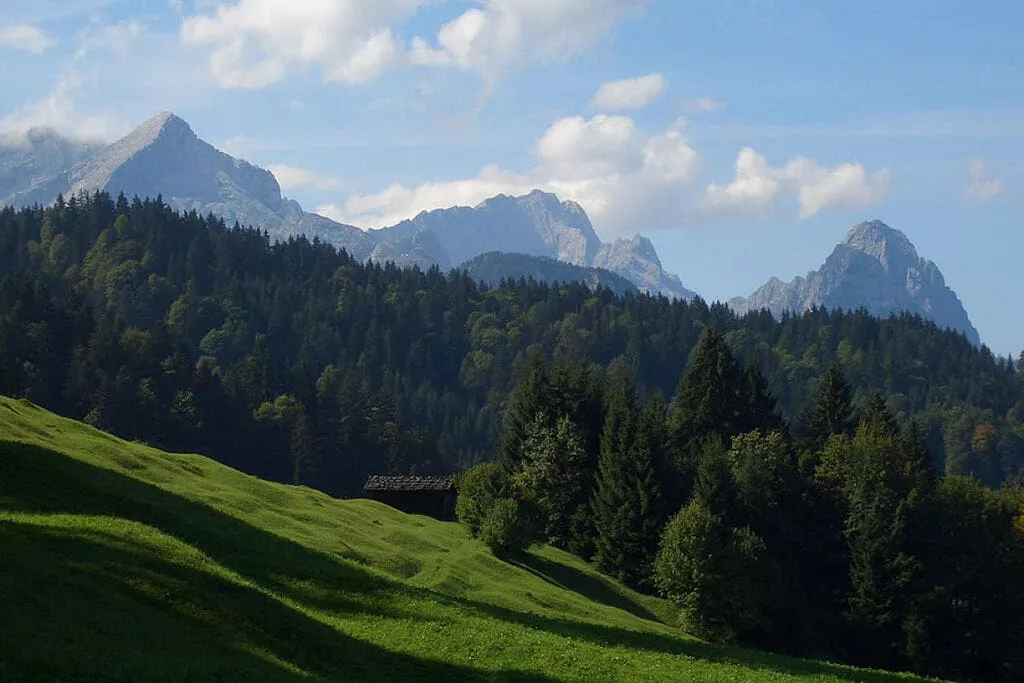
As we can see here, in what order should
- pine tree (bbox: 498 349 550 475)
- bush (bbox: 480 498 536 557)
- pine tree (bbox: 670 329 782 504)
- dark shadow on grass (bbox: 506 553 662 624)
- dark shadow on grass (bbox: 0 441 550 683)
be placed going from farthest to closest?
1. pine tree (bbox: 670 329 782 504)
2. pine tree (bbox: 498 349 550 475)
3. dark shadow on grass (bbox: 506 553 662 624)
4. bush (bbox: 480 498 536 557)
5. dark shadow on grass (bbox: 0 441 550 683)

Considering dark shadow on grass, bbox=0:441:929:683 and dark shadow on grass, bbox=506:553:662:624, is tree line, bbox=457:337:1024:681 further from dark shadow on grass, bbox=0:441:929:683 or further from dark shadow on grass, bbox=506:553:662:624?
dark shadow on grass, bbox=0:441:929:683

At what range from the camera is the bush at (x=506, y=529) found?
2633 inches

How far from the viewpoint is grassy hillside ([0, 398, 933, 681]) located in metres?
22.8

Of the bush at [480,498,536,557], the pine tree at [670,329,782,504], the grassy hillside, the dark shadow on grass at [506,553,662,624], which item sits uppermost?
the pine tree at [670,329,782,504]

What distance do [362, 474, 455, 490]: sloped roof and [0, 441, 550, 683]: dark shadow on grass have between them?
49.8 metres

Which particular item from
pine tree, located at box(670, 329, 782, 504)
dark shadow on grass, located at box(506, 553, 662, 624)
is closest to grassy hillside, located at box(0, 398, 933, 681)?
dark shadow on grass, located at box(506, 553, 662, 624)

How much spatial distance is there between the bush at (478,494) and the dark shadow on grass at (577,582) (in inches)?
145

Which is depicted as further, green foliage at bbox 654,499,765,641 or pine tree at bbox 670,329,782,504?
pine tree at bbox 670,329,782,504

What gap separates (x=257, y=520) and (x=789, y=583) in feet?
149

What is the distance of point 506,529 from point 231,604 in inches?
1575

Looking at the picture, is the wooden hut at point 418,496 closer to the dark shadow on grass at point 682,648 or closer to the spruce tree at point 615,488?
the spruce tree at point 615,488

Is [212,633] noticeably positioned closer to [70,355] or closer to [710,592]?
[710,592]

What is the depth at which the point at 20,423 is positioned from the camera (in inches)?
Answer: 2018

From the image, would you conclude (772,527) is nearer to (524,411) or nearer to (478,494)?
(524,411)
